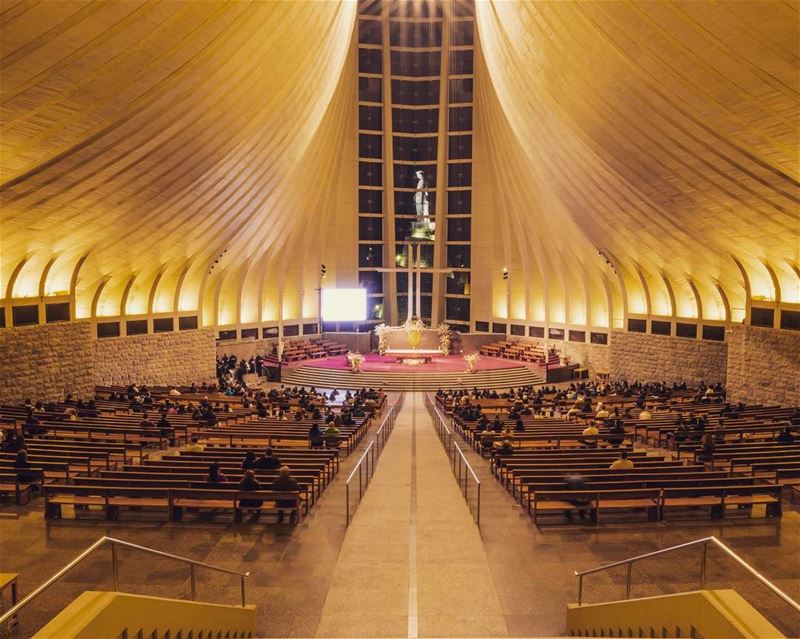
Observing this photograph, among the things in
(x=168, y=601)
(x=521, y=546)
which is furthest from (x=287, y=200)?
(x=168, y=601)

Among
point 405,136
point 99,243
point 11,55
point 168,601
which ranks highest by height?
point 405,136

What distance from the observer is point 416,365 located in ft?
101

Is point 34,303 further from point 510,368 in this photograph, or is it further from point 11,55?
point 510,368

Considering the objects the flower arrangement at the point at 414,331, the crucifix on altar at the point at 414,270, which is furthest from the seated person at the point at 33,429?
the crucifix on altar at the point at 414,270

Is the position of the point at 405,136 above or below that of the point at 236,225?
above

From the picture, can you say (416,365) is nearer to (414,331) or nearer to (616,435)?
(414,331)

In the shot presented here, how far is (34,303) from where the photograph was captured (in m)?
20.9

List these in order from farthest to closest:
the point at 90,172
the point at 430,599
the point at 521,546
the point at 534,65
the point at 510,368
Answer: the point at 510,368 < the point at 534,65 < the point at 90,172 < the point at 521,546 < the point at 430,599

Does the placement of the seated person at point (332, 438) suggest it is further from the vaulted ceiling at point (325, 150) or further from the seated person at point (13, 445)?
the vaulted ceiling at point (325, 150)

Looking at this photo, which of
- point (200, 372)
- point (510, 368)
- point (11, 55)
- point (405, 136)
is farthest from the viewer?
point (405, 136)

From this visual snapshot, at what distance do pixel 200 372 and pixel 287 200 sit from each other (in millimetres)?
7933

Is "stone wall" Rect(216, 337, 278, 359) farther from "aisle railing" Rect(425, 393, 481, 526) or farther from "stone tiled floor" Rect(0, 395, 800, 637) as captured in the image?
"stone tiled floor" Rect(0, 395, 800, 637)

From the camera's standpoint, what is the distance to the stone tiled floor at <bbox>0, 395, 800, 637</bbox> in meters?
6.16

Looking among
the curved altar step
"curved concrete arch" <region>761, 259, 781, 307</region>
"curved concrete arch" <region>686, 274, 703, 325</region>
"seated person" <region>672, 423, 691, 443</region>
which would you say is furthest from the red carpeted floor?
"seated person" <region>672, 423, 691, 443</region>
